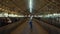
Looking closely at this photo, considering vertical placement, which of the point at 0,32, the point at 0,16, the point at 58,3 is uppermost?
the point at 58,3

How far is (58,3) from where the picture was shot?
24.3 ft

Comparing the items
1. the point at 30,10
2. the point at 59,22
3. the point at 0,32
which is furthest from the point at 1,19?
the point at 30,10

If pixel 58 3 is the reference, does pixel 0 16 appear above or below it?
below

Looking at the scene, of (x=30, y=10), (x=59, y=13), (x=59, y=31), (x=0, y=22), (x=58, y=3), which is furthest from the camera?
(x=30, y=10)

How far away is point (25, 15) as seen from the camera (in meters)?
19.1

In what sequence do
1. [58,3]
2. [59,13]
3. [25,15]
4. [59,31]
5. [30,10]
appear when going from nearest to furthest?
[59,31], [59,13], [58,3], [30,10], [25,15]

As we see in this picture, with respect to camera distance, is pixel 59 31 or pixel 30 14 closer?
pixel 59 31

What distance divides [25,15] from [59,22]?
1302 centimetres

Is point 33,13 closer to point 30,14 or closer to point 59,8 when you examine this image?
point 30,14

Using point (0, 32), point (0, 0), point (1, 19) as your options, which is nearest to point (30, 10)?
point (0, 0)

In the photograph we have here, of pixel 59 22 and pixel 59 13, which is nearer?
pixel 59 22

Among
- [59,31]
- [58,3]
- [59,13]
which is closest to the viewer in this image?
[59,31]

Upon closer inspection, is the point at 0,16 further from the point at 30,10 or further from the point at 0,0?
the point at 30,10

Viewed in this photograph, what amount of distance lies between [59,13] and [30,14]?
1175 cm
